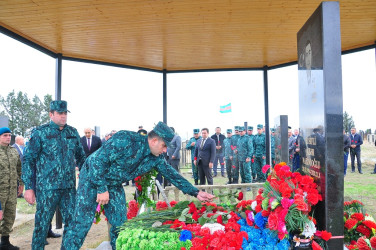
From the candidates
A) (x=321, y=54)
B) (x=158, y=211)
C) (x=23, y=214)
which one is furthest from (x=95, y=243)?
(x=321, y=54)

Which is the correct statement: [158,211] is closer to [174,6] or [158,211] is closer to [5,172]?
[174,6]

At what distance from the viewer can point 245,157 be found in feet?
34.5

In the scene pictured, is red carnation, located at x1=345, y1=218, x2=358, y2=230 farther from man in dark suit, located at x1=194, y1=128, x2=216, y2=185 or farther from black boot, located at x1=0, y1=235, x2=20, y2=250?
man in dark suit, located at x1=194, y1=128, x2=216, y2=185

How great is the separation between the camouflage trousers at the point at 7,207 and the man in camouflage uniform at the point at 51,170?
1105 mm

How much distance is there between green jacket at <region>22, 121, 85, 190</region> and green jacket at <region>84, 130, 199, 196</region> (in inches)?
35.4

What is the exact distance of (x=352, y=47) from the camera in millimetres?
6215

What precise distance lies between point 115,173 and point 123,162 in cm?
16

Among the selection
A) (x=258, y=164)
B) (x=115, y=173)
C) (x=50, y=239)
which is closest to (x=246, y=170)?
(x=258, y=164)

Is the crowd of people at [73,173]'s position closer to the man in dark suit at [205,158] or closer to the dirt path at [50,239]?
the dirt path at [50,239]

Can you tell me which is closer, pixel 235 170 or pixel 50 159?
pixel 50 159

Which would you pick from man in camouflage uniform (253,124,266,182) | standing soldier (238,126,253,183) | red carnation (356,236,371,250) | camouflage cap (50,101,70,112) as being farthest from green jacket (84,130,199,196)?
man in camouflage uniform (253,124,266,182)

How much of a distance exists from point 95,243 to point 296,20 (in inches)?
200

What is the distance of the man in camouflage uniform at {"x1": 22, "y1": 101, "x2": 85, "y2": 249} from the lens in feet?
12.2

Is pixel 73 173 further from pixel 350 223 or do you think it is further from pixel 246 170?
pixel 246 170
